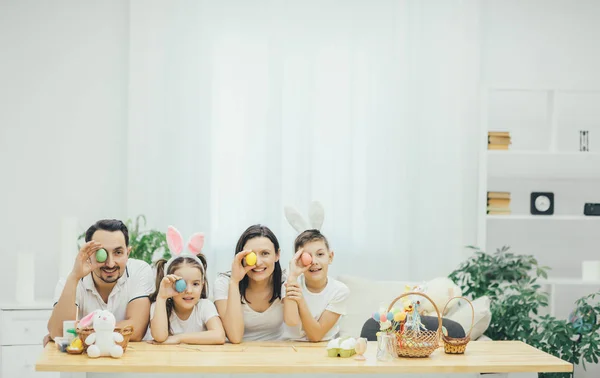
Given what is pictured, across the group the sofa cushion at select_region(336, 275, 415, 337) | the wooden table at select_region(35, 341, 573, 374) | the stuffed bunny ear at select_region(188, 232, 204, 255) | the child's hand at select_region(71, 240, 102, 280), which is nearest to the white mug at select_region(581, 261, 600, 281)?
the sofa cushion at select_region(336, 275, 415, 337)

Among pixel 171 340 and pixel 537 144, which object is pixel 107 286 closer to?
pixel 171 340

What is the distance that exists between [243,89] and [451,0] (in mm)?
1465

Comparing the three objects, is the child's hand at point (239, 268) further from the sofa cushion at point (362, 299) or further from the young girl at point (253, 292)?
the sofa cushion at point (362, 299)

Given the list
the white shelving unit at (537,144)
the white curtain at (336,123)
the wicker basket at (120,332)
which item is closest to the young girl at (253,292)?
the wicker basket at (120,332)

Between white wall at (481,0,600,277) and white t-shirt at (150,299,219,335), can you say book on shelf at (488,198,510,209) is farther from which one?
white t-shirt at (150,299,219,335)

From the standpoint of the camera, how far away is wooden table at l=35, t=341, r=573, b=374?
8.18ft

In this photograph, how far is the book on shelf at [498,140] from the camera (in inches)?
188

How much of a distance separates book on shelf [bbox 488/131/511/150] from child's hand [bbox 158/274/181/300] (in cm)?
255

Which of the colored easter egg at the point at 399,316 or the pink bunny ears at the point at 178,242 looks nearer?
the colored easter egg at the point at 399,316

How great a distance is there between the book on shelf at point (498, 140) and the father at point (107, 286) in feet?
8.33

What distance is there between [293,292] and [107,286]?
2.33 ft

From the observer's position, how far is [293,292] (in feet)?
9.93

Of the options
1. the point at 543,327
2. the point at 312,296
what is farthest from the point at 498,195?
the point at 312,296

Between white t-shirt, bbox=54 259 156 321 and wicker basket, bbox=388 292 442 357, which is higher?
white t-shirt, bbox=54 259 156 321
